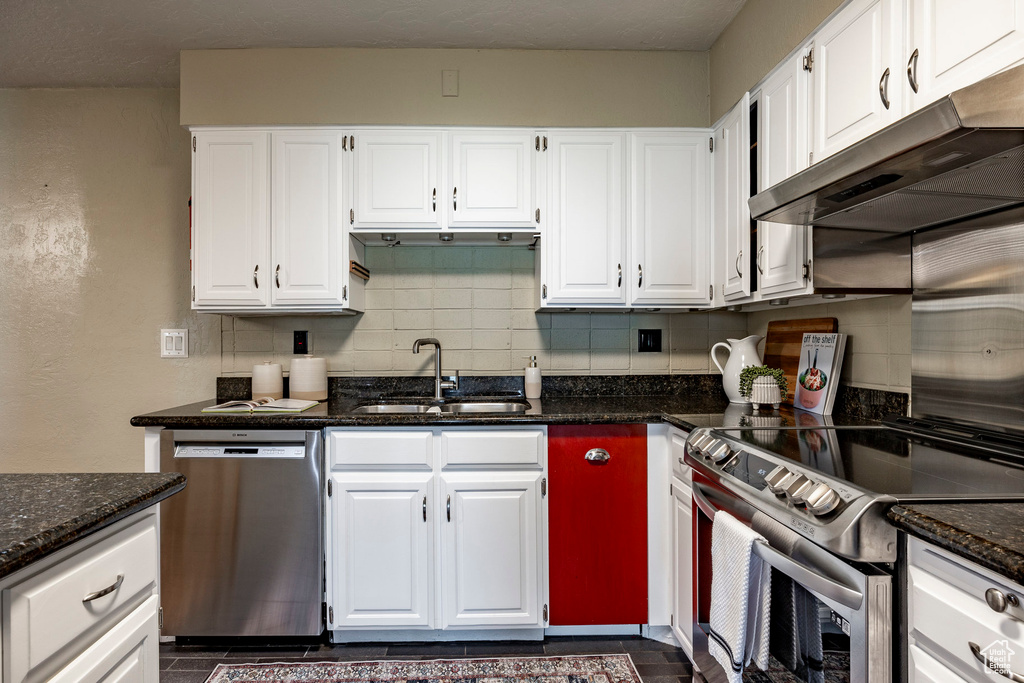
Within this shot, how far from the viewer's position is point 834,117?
1657 millimetres

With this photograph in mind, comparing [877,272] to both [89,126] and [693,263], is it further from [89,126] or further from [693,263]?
[89,126]

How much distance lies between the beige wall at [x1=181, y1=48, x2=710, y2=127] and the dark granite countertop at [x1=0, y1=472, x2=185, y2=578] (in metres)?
1.88

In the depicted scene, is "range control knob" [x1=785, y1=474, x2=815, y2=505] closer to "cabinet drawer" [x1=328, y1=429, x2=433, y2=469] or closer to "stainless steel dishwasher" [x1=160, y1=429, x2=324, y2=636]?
"cabinet drawer" [x1=328, y1=429, x2=433, y2=469]

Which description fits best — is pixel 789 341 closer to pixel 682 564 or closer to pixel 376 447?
pixel 682 564

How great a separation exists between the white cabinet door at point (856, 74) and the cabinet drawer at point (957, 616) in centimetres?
110

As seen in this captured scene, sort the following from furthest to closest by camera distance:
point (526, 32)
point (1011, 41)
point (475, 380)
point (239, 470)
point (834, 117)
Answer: point (475, 380) < point (526, 32) < point (239, 470) < point (834, 117) < point (1011, 41)

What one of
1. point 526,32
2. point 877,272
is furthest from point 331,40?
point 877,272

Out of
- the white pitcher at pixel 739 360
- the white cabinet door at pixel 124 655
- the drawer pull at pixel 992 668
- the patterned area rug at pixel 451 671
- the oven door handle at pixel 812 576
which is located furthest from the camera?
the white pitcher at pixel 739 360

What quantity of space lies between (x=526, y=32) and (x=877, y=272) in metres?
1.73

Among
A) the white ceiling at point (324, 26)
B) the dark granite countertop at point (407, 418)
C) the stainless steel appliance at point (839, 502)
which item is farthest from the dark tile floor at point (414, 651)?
the white ceiling at point (324, 26)

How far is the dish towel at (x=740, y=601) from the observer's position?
4.37 ft

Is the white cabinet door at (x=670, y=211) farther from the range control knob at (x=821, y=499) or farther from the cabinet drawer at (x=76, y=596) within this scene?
the cabinet drawer at (x=76, y=596)

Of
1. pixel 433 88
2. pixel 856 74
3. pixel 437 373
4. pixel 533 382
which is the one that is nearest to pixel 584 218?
pixel 533 382

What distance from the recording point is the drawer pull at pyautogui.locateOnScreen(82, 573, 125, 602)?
940mm
